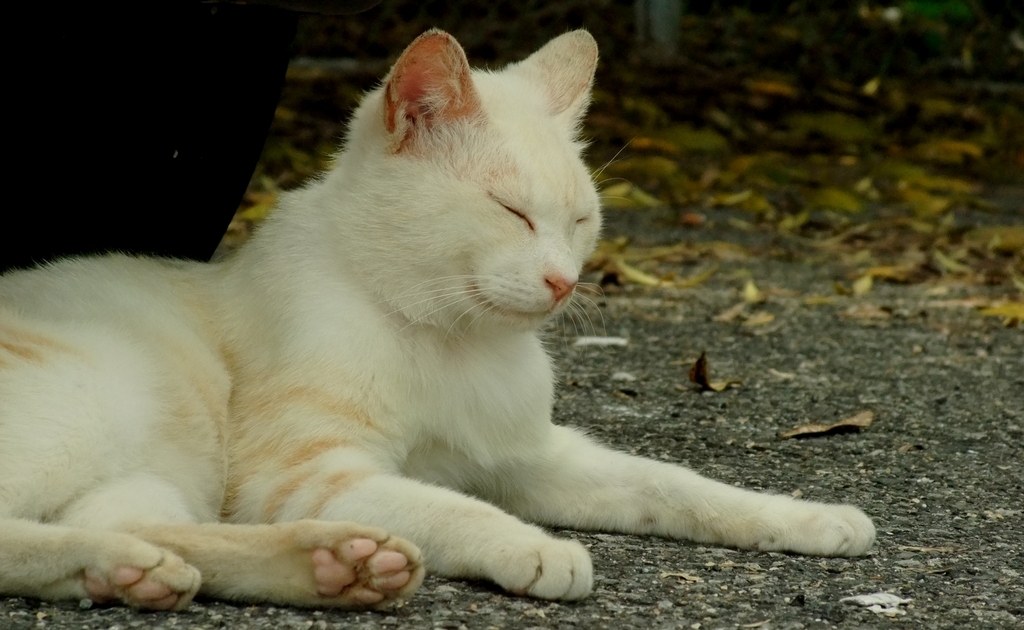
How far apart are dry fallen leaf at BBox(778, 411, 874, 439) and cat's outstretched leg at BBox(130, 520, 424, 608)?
1670 millimetres

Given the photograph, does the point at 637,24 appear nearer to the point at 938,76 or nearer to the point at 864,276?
the point at 938,76

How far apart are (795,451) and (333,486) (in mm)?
1435

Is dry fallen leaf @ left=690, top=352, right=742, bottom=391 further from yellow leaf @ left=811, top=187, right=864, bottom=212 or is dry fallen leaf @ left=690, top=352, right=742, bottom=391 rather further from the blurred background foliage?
yellow leaf @ left=811, top=187, right=864, bottom=212

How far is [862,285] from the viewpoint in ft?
18.1

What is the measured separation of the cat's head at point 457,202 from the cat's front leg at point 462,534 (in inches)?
16.1

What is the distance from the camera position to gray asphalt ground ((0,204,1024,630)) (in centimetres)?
222

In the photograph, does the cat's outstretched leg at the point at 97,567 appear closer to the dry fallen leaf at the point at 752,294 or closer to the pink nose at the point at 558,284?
the pink nose at the point at 558,284

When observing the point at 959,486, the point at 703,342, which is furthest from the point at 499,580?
the point at 703,342

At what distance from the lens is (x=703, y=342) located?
15.4 ft

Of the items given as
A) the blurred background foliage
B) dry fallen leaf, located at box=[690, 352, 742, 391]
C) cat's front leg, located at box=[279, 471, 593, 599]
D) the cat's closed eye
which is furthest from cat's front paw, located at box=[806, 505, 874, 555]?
the blurred background foliage

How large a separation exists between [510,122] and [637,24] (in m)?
6.87

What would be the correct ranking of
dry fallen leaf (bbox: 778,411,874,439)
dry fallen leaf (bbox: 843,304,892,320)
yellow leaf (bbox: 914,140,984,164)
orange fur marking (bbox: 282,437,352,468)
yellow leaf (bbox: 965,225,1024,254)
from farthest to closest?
yellow leaf (bbox: 914,140,984,164)
yellow leaf (bbox: 965,225,1024,254)
dry fallen leaf (bbox: 843,304,892,320)
dry fallen leaf (bbox: 778,411,874,439)
orange fur marking (bbox: 282,437,352,468)

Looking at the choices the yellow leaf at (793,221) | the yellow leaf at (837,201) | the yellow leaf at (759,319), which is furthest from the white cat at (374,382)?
the yellow leaf at (837,201)

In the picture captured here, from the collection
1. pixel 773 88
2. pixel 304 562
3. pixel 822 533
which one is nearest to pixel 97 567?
pixel 304 562
